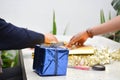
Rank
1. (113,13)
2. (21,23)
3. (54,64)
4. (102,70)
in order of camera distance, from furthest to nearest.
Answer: (113,13) → (21,23) → (102,70) → (54,64)

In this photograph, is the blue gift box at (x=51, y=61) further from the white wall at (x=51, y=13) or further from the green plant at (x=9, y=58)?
the white wall at (x=51, y=13)

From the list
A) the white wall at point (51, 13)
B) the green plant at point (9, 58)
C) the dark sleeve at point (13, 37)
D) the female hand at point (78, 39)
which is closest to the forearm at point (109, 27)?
the female hand at point (78, 39)

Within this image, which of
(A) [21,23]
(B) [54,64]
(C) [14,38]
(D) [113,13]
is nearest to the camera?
(B) [54,64]

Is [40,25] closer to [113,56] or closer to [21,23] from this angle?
[21,23]

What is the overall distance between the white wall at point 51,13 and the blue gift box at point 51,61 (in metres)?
1.73

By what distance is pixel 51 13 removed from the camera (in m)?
2.77

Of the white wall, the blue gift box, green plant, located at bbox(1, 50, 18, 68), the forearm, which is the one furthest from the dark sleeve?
the white wall

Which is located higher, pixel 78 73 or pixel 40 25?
pixel 40 25

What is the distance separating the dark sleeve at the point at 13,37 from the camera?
120cm

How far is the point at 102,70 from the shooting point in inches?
44.3

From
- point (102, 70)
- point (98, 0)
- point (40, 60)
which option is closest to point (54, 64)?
point (40, 60)

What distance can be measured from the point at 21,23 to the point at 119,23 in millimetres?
1627

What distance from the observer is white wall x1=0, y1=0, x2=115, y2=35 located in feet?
8.84

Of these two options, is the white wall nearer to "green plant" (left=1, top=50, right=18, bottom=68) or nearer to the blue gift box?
"green plant" (left=1, top=50, right=18, bottom=68)
